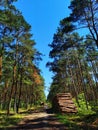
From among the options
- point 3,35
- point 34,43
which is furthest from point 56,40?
point 3,35

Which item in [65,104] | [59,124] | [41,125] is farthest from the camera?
[65,104]

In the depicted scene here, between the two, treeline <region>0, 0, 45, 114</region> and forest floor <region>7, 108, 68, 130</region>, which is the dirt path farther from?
treeline <region>0, 0, 45, 114</region>

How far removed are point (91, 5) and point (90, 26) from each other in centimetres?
188

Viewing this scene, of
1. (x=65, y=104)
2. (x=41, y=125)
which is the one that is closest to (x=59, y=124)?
(x=41, y=125)

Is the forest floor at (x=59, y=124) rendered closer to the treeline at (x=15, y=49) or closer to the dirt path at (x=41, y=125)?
the dirt path at (x=41, y=125)

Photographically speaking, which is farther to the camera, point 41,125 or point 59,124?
point 59,124

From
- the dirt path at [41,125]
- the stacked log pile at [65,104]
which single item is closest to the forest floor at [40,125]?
the dirt path at [41,125]

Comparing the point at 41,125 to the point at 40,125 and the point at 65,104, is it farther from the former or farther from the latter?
the point at 65,104

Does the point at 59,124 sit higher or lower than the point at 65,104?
lower

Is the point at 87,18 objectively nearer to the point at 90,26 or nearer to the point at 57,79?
the point at 90,26

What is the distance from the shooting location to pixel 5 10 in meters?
23.6

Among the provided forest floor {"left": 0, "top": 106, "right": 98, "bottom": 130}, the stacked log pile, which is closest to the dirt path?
forest floor {"left": 0, "top": 106, "right": 98, "bottom": 130}

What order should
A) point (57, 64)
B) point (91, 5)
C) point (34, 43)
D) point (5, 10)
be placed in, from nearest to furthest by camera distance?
point (91, 5) → point (5, 10) → point (34, 43) → point (57, 64)

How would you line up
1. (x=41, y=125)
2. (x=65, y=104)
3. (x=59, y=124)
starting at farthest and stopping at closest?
(x=65, y=104) < (x=59, y=124) < (x=41, y=125)
